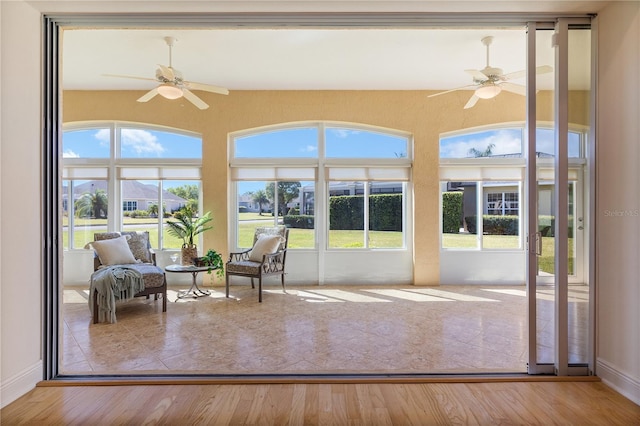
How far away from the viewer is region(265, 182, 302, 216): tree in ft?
19.1

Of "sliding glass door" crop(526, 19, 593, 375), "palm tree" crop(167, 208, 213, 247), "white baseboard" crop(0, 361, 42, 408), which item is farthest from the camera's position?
"palm tree" crop(167, 208, 213, 247)

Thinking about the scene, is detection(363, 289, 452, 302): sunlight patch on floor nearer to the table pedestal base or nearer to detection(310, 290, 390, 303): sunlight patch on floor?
detection(310, 290, 390, 303): sunlight patch on floor

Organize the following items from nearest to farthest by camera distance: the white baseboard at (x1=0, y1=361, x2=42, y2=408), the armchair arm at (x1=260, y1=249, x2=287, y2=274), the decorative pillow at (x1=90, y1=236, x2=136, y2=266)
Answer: the white baseboard at (x1=0, y1=361, x2=42, y2=408) → the decorative pillow at (x1=90, y1=236, x2=136, y2=266) → the armchair arm at (x1=260, y1=249, x2=287, y2=274)

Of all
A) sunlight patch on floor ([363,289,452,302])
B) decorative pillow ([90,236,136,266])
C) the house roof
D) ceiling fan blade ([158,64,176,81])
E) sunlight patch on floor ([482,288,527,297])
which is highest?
ceiling fan blade ([158,64,176,81])

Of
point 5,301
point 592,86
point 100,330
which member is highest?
point 592,86

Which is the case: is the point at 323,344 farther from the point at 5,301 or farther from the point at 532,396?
the point at 5,301

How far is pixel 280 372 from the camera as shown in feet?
8.26

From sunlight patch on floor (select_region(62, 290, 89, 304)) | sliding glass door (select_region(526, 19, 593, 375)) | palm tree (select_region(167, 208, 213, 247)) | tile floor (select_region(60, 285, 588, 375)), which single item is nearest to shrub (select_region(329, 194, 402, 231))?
tile floor (select_region(60, 285, 588, 375))

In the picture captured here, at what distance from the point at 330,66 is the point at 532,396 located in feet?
13.7

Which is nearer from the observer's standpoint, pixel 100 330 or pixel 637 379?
pixel 637 379

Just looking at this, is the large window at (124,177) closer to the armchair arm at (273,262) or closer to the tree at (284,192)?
the tree at (284,192)

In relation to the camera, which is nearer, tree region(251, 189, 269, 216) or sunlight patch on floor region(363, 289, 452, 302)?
sunlight patch on floor region(363, 289, 452, 302)

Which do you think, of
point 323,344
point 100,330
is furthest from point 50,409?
point 323,344

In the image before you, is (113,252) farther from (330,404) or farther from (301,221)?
(330,404)
